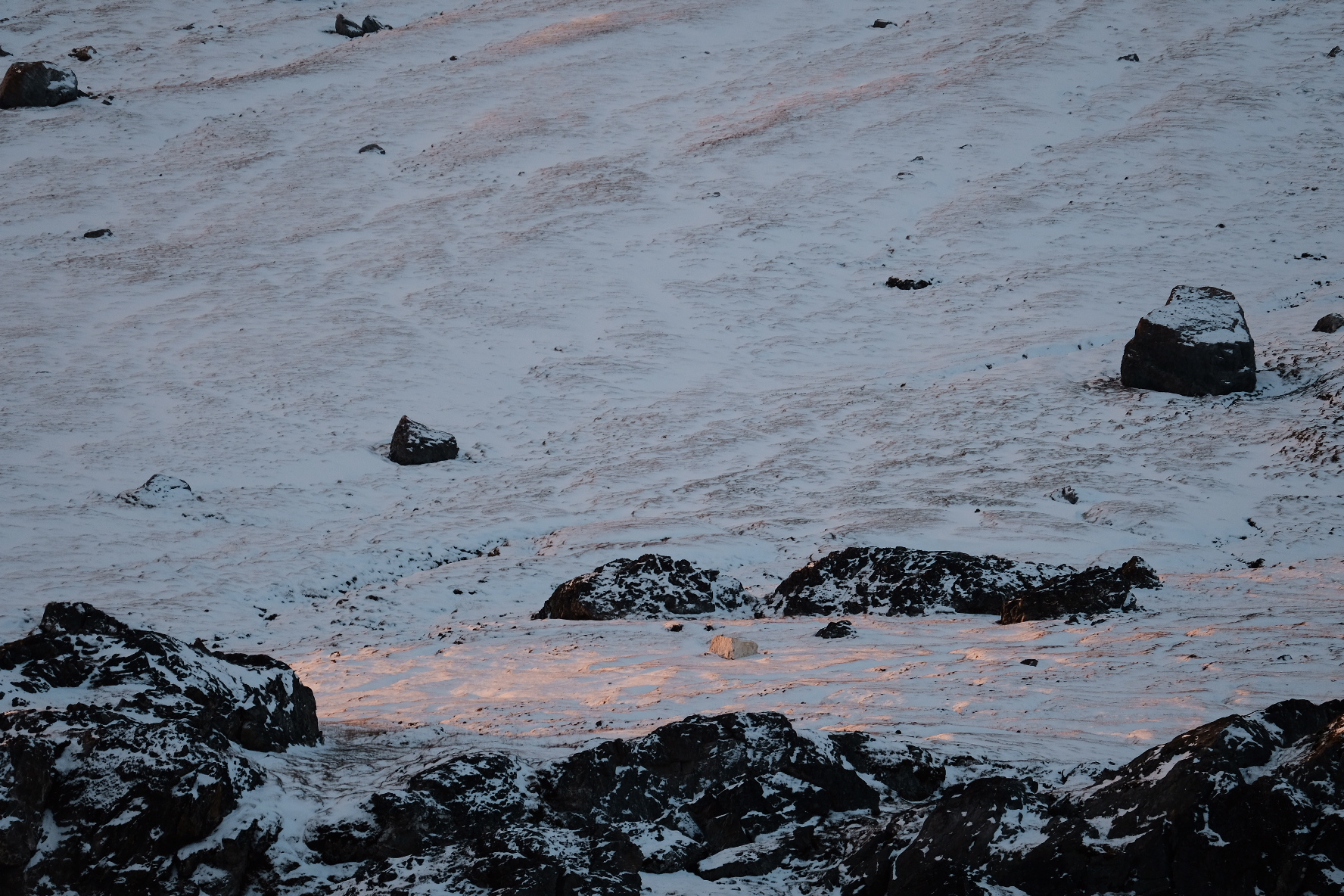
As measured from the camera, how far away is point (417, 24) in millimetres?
64500

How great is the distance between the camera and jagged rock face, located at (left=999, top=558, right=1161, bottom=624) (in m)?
12.9

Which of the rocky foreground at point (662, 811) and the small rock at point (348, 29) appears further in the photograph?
the small rock at point (348, 29)

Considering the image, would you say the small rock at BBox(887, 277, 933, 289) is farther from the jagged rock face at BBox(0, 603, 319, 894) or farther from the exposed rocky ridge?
the jagged rock face at BBox(0, 603, 319, 894)

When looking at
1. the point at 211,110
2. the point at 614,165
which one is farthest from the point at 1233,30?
the point at 211,110

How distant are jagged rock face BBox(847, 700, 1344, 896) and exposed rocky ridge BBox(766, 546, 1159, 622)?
6453 mm

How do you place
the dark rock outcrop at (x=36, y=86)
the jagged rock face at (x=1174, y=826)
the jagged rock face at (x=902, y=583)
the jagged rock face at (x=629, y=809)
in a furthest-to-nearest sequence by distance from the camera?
the dark rock outcrop at (x=36, y=86) < the jagged rock face at (x=902, y=583) < the jagged rock face at (x=629, y=809) < the jagged rock face at (x=1174, y=826)

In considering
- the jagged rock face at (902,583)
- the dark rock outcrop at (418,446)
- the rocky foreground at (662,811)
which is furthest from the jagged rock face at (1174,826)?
the dark rock outcrop at (418,446)

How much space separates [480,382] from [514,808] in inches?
926

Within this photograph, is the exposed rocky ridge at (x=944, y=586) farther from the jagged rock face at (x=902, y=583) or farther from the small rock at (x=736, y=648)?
the small rock at (x=736, y=648)

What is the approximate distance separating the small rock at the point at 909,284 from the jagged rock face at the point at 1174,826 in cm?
2959

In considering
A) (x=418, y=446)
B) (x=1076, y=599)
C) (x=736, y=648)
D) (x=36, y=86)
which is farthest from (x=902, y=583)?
(x=36, y=86)

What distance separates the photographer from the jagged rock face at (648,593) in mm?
15008

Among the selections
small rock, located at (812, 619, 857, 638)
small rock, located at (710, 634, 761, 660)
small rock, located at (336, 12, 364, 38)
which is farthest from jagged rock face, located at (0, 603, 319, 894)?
small rock, located at (336, 12, 364, 38)

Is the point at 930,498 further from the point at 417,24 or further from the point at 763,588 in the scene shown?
the point at 417,24
